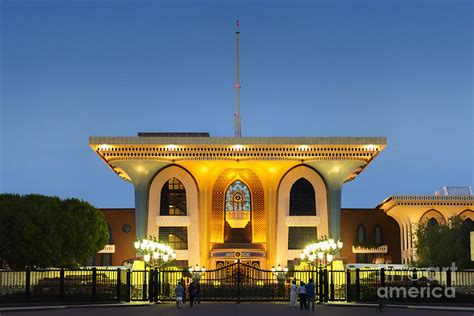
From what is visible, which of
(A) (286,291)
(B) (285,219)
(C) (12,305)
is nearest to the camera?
(C) (12,305)

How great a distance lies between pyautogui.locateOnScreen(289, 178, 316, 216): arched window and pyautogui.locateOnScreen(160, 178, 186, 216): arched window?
10104 millimetres

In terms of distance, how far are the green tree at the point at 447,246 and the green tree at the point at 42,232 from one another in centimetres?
2713

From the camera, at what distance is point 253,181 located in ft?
246

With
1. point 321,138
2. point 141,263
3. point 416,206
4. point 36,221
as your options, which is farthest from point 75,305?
point 416,206

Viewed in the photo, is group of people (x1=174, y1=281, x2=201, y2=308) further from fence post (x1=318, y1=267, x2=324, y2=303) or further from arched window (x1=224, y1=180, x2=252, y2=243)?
arched window (x1=224, y1=180, x2=252, y2=243)

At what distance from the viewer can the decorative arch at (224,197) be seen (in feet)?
245


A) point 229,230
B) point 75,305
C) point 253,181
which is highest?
point 253,181

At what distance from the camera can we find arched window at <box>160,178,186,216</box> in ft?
238

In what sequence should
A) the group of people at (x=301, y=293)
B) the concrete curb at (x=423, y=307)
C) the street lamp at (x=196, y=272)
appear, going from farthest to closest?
the street lamp at (x=196, y=272), the group of people at (x=301, y=293), the concrete curb at (x=423, y=307)

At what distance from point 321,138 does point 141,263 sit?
19.1m

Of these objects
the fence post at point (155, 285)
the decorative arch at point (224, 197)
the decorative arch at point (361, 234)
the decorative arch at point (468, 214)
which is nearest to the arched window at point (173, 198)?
the decorative arch at point (224, 197)

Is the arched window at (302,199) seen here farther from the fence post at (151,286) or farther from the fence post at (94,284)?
the fence post at (94,284)

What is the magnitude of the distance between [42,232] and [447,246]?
30.7 meters

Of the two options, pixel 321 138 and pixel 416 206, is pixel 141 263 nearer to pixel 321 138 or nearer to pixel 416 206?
pixel 321 138
